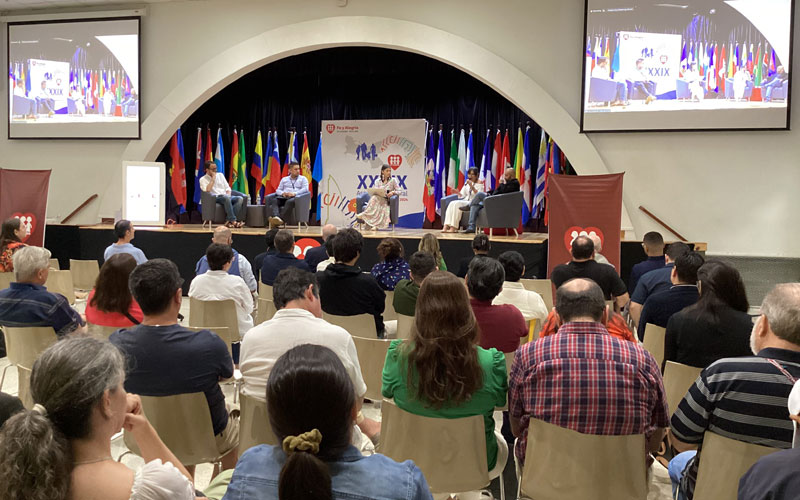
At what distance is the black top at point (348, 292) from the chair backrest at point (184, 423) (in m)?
1.72

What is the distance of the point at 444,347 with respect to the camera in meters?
2.31

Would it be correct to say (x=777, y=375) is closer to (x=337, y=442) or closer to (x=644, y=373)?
(x=644, y=373)

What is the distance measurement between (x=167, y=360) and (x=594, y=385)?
60.2 inches

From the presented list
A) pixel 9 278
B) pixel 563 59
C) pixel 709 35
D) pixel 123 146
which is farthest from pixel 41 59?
pixel 709 35

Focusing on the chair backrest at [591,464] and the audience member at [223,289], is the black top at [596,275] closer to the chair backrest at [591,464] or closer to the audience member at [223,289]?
the audience member at [223,289]

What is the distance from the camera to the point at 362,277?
4164 millimetres

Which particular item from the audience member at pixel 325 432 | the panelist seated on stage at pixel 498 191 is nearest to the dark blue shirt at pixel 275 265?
the audience member at pixel 325 432

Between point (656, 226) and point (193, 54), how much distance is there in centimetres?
778

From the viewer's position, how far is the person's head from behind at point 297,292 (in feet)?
9.14

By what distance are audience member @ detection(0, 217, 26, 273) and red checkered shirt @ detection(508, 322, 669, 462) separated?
204 inches

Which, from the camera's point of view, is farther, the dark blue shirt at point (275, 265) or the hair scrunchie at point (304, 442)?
the dark blue shirt at point (275, 265)

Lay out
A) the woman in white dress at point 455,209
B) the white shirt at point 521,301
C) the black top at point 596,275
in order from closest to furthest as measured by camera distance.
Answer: the white shirt at point 521,301 < the black top at point 596,275 < the woman in white dress at point 455,209

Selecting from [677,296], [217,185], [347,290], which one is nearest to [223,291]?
[347,290]

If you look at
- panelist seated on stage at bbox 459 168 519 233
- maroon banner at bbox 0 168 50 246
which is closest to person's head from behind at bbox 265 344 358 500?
panelist seated on stage at bbox 459 168 519 233
